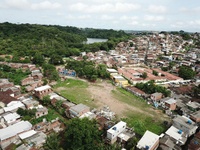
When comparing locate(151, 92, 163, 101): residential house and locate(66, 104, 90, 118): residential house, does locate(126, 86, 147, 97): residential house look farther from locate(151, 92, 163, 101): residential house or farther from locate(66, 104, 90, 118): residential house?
locate(66, 104, 90, 118): residential house

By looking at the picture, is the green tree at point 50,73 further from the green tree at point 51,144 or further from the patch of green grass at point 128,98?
the green tree at point 51,144

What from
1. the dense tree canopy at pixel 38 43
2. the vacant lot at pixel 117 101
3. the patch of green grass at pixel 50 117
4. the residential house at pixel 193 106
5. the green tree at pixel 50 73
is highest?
the dense tree canopy at pixel 38 43

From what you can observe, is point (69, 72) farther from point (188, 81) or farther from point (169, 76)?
point (188, 81)

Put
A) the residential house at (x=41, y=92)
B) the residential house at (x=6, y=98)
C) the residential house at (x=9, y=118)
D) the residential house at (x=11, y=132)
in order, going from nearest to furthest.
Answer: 1. the residential house at (x=11, y=132)
2. the residential house at (x=9, y=118)
3. the residential house at (x=6, y=98)
4. the residential house at (x=41, y=92)

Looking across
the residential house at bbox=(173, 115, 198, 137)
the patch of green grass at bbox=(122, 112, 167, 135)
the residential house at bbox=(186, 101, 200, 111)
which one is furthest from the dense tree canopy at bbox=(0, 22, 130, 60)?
the residential house at bbox=(173, 115, 198, 137)

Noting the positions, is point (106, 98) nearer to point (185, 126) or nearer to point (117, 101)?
point (117, 101)

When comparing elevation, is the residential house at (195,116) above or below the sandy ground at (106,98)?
above

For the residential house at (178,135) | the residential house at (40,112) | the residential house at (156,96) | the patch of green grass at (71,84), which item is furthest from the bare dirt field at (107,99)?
the residential house at (40,112)
